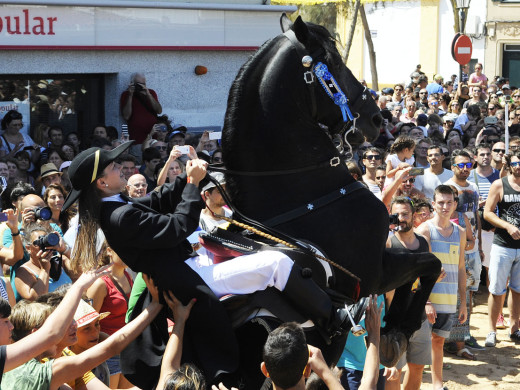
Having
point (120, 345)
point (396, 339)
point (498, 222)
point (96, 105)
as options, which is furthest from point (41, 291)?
point (96, 105)

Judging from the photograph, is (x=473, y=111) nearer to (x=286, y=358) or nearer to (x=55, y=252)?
(x=55, y=252)

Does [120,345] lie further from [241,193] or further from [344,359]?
[344,359]

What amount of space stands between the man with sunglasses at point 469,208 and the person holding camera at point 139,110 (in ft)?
13.7

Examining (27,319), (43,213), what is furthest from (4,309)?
(43,213)

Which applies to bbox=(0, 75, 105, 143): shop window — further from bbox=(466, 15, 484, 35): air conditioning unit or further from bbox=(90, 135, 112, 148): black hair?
bbox=(466, 15, 484, 35): air conditioning unit

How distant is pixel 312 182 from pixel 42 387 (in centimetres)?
185

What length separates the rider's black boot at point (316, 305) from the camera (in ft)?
14.9

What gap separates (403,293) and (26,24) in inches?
296

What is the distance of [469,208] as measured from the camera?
9758 millimetres

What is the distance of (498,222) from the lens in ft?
31.6

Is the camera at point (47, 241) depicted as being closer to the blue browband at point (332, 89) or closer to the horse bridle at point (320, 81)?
the horse bridle at point (320, 81)

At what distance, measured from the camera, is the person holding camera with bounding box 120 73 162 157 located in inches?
466

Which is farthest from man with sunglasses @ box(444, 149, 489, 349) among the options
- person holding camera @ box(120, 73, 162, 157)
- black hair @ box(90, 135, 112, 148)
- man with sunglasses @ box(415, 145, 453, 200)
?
person holding camera @ box(120, 73, 162, 157)

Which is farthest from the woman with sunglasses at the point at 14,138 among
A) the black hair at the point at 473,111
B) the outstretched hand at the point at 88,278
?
the black hair at the point at 473,111
